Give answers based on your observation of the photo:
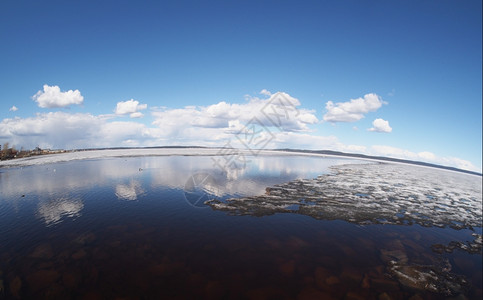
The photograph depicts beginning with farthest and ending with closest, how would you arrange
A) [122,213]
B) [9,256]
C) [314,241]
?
[122,213] < [314,241] < [9,256]

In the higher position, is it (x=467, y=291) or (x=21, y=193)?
(x=21, y=193)

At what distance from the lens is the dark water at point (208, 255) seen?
8.18m

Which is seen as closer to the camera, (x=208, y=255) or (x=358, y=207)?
(x=208, y=255)

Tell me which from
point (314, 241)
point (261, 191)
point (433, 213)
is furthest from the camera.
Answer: point (261, 191)

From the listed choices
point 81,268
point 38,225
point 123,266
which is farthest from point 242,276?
point 38,225

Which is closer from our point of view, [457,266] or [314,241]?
[457,266]

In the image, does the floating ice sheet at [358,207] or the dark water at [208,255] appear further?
the floating ice sheet at [358,207]

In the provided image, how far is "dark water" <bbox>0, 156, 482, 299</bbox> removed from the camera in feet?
26.8

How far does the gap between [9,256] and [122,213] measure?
6.29 metres

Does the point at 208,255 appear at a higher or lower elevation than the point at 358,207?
lower

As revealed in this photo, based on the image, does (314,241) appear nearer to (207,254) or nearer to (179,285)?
(207,254)

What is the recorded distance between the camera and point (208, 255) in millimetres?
10477

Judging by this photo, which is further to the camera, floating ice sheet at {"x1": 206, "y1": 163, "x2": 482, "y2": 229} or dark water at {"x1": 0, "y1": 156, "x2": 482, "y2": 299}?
floating ice sheet at {"x1": 206, "y1": 163, "x2": 482, "y2": 229}

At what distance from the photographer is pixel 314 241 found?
1238cm
